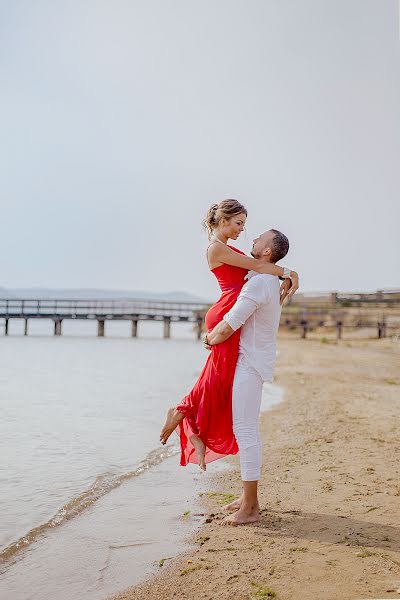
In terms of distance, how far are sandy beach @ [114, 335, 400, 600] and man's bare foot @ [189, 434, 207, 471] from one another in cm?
39

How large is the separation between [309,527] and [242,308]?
1346mm

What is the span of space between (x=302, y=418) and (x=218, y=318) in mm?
4506

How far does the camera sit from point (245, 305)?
380cm

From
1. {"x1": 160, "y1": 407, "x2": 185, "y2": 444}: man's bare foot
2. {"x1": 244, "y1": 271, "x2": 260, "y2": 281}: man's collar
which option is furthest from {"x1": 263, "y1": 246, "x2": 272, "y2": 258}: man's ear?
{"x1": 160, "y1": 407, "x2": 185, "y2": 444}: man's bare foot

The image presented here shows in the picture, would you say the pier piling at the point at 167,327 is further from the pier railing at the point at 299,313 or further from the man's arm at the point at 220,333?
the man's arm at the point at 220,333

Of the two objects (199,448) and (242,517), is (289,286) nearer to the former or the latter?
(199,448)

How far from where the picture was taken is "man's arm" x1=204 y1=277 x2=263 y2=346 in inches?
150

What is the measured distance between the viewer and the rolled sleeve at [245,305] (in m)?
3.80

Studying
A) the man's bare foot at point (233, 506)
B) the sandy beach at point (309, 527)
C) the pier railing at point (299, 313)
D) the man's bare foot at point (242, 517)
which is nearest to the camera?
the sandy beach at point (309, 527)

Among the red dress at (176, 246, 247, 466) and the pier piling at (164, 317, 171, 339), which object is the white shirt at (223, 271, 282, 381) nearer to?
the red dress at (176, 246, 247, 466)

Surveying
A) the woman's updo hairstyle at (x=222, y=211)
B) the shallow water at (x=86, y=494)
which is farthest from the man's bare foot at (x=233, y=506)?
the woman's updo hairstyle at (x=222, y=211)

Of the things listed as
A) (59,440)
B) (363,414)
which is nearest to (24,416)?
(59,440)

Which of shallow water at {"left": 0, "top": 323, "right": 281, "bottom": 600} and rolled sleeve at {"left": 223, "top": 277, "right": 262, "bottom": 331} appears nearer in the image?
shallow water at {"left": 0, "top": 323, "right": 281, "bottom": 600}

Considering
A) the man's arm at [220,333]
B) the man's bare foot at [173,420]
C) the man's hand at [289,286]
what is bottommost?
the man's bare foot at [173,420]
